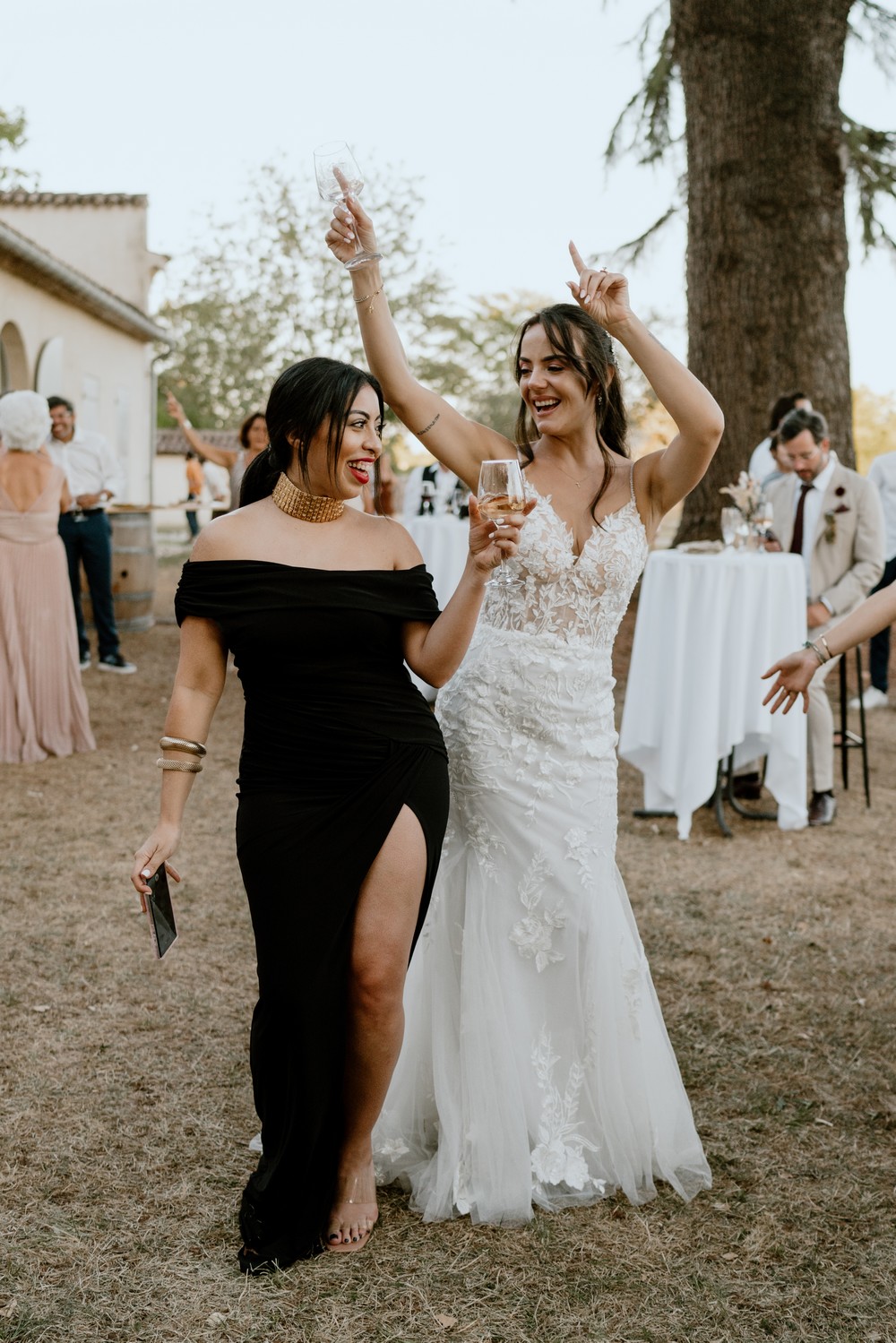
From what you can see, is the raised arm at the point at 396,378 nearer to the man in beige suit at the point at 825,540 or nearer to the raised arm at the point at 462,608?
the raised arm at the point at 462,608

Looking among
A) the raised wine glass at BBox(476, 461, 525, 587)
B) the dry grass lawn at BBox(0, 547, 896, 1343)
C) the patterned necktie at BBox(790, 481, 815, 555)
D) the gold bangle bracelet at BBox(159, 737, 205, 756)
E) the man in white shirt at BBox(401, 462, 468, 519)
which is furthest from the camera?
the man in white shirt at BBox(401, 462, 468, 519)

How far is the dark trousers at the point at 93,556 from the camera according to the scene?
11.0 m

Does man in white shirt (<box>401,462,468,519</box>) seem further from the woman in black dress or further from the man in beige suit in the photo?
the woman in black dress

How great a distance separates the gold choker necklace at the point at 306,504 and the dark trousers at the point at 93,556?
340 inches

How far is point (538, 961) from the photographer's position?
308cm

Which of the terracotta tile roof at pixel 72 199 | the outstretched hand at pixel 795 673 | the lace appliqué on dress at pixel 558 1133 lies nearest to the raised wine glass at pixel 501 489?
the outstretched hand at pixel 795 673

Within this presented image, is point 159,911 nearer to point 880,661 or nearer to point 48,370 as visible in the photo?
point 880,661

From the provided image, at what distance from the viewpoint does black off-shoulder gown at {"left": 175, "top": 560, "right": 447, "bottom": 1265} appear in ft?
8.69

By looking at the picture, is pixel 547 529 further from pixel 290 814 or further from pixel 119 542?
pixel 119 542

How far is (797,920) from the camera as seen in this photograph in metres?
5.31

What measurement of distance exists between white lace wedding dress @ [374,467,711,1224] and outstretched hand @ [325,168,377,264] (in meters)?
0.78

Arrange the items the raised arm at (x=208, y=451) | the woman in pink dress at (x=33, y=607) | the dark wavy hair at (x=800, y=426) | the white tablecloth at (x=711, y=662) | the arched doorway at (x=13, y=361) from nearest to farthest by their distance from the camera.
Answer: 1. the white tablecloth at (x=711, y=662)
2. the dark wavy hair at (x=800, y=426)
3. the woman in pink dress at (x=33, y=607)
4. the raised arm at (x=208, y=451)
5. the arched doorway at (x=13, y=361)

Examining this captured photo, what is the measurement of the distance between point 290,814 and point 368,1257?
3.46ft

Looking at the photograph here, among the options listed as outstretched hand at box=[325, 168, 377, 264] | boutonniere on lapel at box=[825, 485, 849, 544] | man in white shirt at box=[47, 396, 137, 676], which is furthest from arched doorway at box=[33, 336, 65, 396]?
outstretched hand at box=[325, 168, 377, 264]
